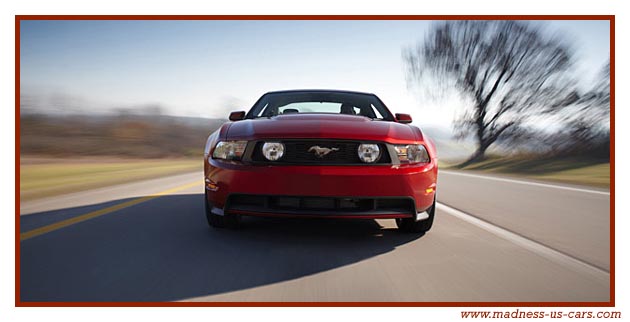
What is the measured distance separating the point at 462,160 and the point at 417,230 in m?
32.5

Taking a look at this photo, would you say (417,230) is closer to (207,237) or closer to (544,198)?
(207,237)

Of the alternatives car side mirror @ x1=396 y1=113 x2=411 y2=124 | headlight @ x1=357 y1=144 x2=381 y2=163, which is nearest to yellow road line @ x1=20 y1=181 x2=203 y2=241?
headlight @ x1=357 y1=144 x2=381 y2=163

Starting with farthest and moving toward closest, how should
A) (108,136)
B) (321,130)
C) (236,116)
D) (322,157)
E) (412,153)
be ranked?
(108,136) < (236,116) < (412,153) < (321,130) < (322,157)

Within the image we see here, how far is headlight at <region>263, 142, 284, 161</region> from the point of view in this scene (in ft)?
12.7

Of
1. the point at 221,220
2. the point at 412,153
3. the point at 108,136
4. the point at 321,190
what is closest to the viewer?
the point at 321,190

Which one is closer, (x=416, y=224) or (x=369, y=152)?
(x=369, y=152)

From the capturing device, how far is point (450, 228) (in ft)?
16.1

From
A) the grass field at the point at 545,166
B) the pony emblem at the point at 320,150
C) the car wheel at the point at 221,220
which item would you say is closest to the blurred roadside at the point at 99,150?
the car wheel at the point at 221,220

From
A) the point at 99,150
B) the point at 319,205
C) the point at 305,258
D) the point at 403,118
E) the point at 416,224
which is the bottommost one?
the point at 305,258

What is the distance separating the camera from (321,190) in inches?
146

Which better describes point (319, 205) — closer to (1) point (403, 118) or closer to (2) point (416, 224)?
(2) point (416, 224)

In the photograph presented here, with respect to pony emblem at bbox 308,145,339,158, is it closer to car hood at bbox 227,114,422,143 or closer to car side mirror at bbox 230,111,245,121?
car hood at bbox 227,114,422,143

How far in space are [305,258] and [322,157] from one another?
0.80 metres

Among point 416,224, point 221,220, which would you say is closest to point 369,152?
point 416,224
